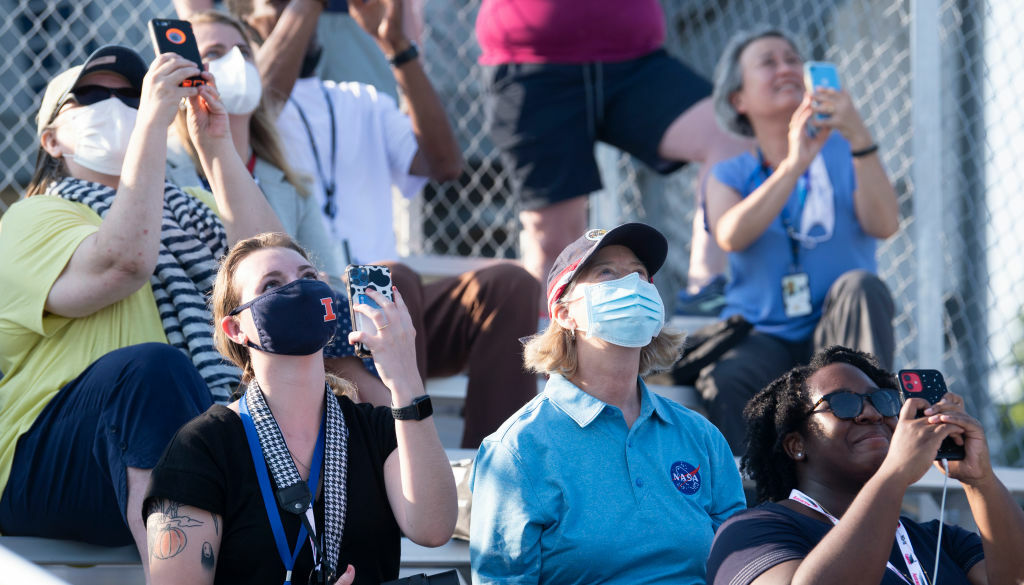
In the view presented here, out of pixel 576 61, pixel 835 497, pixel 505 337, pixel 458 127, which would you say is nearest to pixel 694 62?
pixel 458 127

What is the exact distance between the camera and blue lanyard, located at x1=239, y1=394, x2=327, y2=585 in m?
2.62

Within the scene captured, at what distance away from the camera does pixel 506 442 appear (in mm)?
2955

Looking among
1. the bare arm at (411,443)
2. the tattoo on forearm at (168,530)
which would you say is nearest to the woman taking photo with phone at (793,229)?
the bare arm at (411,443)

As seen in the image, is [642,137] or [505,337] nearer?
[505,337]

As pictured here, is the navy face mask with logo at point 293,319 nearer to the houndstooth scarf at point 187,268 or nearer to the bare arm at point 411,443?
the bare arm at point 411,443

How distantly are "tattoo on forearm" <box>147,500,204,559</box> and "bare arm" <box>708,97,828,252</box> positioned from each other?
8.94 feet

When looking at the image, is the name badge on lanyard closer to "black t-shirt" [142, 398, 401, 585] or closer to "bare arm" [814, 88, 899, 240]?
"bare arm" [814, 88, 899, 240]

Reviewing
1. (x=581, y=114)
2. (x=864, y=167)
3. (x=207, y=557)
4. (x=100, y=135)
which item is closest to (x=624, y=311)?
(x=207, y=557)

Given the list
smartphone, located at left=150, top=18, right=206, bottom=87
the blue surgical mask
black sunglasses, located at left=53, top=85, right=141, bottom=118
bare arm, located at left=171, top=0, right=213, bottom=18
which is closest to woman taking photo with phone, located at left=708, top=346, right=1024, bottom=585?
the blue surgical mask

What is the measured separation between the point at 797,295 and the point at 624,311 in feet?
6.10

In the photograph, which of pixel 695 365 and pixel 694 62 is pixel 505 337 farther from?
pixel 694 62

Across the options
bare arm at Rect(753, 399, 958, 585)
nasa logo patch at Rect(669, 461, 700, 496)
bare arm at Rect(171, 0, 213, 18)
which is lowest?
nasa logo patch at Rect(669, 461, 700, 496)

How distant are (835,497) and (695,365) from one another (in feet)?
5.83

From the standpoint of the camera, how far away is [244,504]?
265 cm
